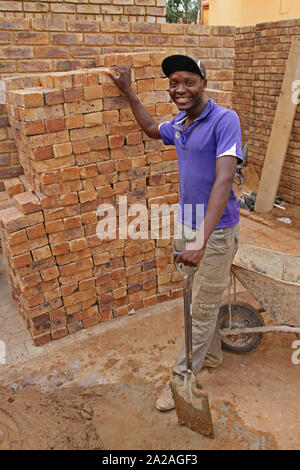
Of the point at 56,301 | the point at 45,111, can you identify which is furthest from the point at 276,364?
the point at 45,111

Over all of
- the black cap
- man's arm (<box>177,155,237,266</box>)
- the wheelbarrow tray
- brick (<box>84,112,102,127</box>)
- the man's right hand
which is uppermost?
the black cap

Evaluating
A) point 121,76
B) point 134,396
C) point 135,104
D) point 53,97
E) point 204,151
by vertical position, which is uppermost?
point 121,76

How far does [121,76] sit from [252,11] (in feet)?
34.6

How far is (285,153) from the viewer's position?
6613 millimetres

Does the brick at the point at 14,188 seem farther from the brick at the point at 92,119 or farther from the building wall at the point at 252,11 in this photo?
the building wall at the point at 252,11

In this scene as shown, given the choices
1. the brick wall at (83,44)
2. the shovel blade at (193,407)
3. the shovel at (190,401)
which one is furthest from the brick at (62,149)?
the shovel blade at (193,407)

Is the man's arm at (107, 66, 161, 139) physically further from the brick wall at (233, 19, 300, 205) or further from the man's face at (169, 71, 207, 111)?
the brick wall at (233, 19, 300, 205)

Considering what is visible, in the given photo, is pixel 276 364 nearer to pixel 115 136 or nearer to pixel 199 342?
pixel 199 342

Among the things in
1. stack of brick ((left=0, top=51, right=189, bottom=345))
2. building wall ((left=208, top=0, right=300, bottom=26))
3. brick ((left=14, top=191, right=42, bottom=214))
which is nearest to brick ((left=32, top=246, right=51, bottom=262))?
stack of brick ((left=0, top=51, right=189, bottom=345))

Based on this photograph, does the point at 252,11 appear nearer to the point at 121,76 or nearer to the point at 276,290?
the point at 121,76

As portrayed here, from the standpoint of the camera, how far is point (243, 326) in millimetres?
3359

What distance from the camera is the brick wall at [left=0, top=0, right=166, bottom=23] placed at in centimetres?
379

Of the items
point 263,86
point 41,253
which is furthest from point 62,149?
point 263,86

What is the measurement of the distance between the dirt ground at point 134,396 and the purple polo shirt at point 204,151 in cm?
135
